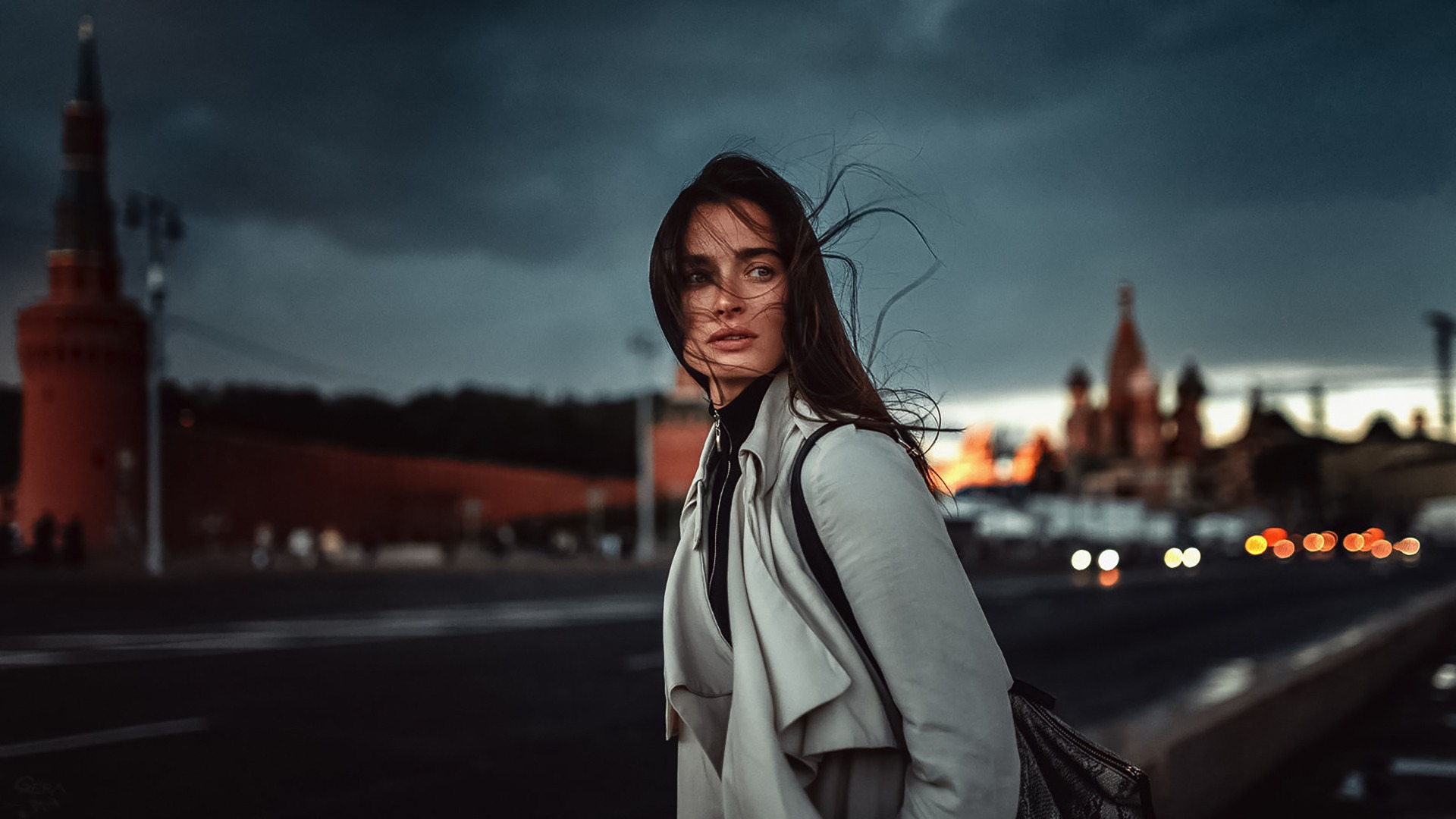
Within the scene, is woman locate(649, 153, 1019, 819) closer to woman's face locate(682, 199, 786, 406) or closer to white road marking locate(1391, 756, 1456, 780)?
woman's face locate(682, 199, 786, 406)

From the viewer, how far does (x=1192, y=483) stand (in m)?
122

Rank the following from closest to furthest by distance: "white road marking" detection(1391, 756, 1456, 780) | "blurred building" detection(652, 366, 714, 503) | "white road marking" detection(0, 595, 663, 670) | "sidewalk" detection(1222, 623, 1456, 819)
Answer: "sidewalk" detection(1222, 623, 1456, 819) < "white road marking" detection(1391, 756, 1456, 780) < "white road marking" detection(0, 595, 663, 670) < "blurred building" detection(652, 366, 714, 503)

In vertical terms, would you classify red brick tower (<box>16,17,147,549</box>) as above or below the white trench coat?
above

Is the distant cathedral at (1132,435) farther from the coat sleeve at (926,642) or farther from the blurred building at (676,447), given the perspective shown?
the coat sleeve at (926,642)

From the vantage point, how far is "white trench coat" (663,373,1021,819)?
155cm

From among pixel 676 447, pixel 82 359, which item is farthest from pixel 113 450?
pixel 676 447

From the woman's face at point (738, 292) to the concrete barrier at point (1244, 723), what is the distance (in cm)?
397

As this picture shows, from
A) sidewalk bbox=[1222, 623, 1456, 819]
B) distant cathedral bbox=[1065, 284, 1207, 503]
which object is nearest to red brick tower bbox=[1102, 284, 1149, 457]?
distant cathedral bbox=[1065, 284, 1207, 503]

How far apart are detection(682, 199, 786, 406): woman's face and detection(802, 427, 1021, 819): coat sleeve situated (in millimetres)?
289

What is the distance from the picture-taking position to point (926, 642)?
1.56 m

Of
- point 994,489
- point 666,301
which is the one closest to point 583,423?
point 994,489

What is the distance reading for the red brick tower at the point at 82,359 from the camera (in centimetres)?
547

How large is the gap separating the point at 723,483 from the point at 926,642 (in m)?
0.44

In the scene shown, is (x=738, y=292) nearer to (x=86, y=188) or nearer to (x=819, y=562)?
(x=819, y=562)
